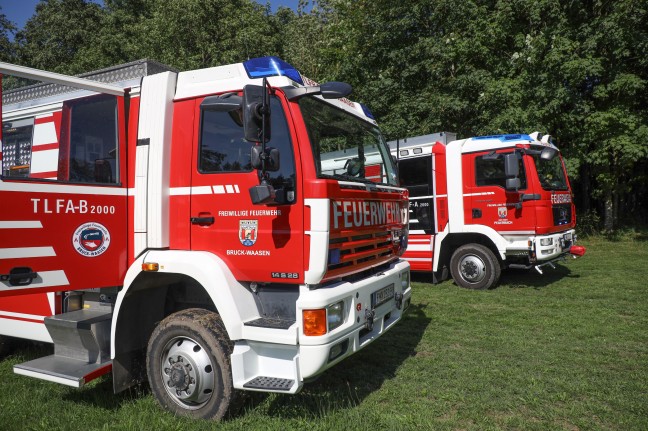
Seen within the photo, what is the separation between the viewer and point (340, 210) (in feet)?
11.4

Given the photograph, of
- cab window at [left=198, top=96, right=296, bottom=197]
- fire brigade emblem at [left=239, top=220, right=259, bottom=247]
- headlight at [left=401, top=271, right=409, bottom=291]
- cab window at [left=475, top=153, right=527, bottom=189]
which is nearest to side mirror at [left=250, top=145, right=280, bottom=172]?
cab window at [left=198, top=96, right=296, bottom=197]

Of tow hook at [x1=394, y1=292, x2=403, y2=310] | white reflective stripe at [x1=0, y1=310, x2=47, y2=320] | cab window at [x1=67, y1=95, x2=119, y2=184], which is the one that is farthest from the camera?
tow hook at [x1=394, y1=292, x2=403, y2=310]

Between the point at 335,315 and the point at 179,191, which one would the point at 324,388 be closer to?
the point at 335,315

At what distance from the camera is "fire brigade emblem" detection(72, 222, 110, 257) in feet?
11.7

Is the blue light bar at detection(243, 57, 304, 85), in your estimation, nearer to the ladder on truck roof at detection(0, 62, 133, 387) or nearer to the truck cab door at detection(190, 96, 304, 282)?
the truck cab door at detection(190, 96, 304, 282)

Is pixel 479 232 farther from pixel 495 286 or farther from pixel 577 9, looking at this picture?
pixel 577 9

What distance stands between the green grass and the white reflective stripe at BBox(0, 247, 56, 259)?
4.32ft

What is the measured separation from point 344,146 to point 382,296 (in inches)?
58.3

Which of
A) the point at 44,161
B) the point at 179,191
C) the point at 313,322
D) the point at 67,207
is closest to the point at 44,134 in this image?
the point at 44,161

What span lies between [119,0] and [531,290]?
96.4 feet

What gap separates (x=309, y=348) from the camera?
3133mm

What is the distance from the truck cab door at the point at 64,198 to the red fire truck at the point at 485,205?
651 cm

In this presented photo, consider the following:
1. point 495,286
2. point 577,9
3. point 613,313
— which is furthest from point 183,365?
point 577,9

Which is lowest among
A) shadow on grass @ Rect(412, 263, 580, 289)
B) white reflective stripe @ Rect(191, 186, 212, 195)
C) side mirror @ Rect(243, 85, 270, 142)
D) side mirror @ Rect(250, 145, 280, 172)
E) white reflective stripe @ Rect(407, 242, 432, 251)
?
shadow on grass @ Rect(412, 263, 580, 289)
